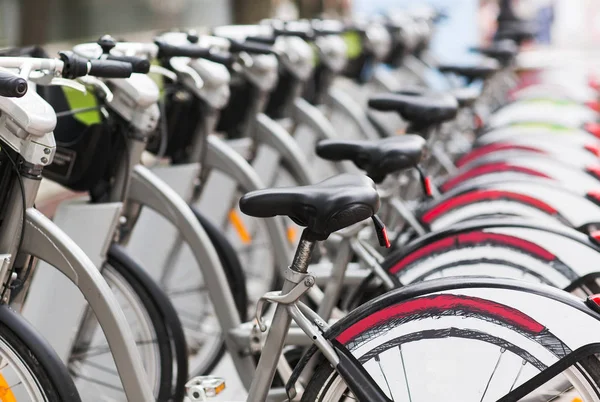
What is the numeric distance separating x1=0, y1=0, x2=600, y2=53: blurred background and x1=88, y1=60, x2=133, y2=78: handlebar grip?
10.9ft

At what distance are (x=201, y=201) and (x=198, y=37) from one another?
0.66 m

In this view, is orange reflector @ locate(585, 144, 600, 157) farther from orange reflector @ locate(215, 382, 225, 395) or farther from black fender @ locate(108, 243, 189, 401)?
orange reflector @ locate(215, 382, 225, 395)

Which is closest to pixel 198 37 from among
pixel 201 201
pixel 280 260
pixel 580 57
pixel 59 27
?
pixel 201 201

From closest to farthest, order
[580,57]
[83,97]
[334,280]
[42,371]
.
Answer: [42,371] < [334,280] < [83,97] < [580,57]

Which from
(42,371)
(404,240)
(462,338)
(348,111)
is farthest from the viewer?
(348,111)

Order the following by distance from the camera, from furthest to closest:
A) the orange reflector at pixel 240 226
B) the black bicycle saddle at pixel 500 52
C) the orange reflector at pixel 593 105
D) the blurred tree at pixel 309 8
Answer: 1. the blurred tree at pixel 309 8
2. the black bicycle saddle at pixel 500 52
3. the orange reflector at pixel 593 105
4. the orange reflector at pixel 240 226

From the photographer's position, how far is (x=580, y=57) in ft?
41.1

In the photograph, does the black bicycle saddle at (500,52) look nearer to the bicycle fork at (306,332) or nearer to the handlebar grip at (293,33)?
the handlebar grip at (293,33)

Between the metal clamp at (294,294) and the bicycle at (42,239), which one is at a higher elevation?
the bicycle at (42,239)

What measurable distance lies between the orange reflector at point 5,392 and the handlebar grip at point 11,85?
0.69m

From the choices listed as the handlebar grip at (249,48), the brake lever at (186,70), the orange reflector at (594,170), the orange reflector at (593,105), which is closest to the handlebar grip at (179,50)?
the brake lever at (186,70)

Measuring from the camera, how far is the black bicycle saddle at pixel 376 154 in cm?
300

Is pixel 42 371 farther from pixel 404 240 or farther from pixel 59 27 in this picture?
pixel 59 27

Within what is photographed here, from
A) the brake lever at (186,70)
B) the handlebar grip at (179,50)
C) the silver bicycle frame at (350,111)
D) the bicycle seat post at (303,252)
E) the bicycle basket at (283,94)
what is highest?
the silver bicycle frame at (350,111)
